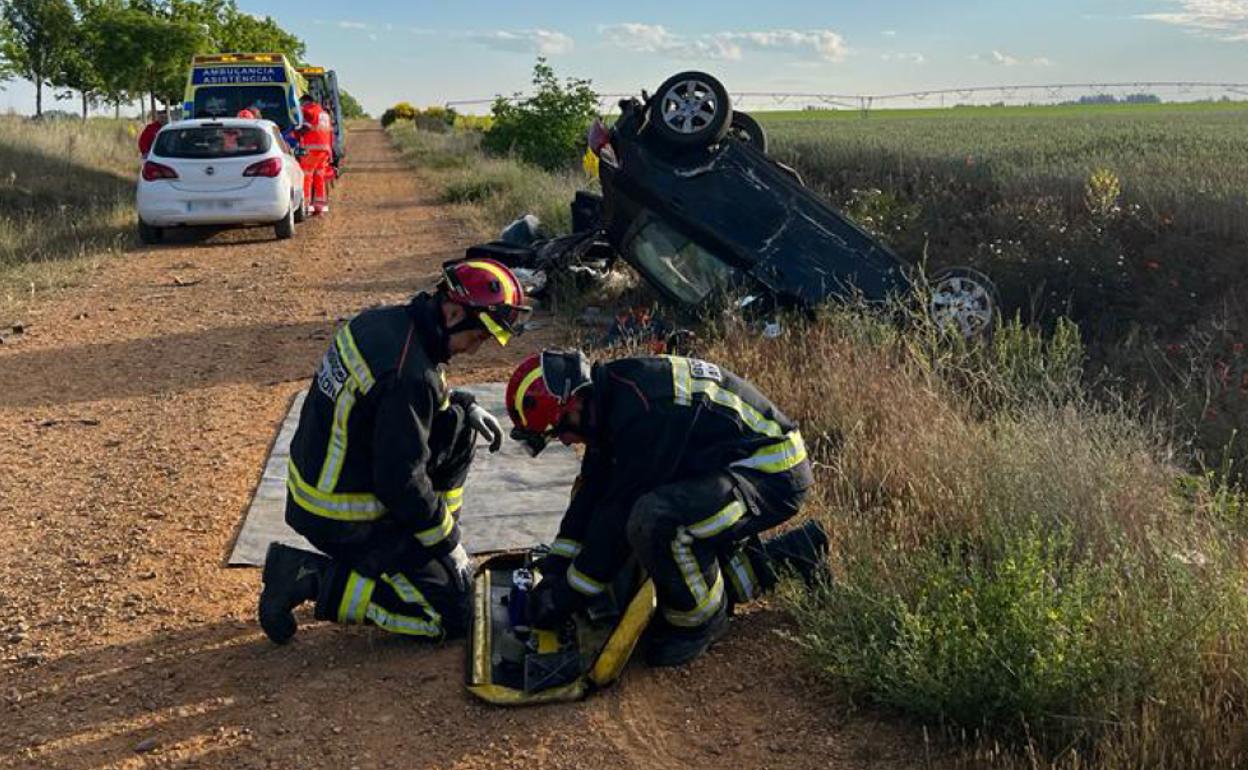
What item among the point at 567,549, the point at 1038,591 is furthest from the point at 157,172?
the point at 1038,591

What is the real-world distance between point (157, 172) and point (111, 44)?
67.7 feet

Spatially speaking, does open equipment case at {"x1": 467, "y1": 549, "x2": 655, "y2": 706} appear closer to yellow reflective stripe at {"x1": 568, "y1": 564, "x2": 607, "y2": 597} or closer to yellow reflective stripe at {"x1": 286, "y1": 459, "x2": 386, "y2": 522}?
yellow reflective stripe at {"x1": 568, "y1": 564, "x2": 607, "y2": 597}

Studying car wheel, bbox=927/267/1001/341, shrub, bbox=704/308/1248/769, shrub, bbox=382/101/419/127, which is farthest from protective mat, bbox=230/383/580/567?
shrub, bbox=382/101/419/127

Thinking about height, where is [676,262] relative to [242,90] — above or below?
below

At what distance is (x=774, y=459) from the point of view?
3.86m

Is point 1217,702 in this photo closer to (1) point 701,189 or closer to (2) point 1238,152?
(1) point 701,189

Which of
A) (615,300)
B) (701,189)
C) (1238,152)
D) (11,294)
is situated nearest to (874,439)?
(701,189)

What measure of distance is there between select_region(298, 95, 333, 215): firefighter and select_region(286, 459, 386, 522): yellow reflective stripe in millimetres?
13055

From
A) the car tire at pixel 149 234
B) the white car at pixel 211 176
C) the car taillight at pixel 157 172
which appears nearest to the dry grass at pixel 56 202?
the car tire at pixel 149 234

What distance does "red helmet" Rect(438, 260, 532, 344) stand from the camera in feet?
12.5

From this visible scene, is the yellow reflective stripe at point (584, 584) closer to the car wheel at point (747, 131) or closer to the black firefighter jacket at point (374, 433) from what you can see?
the black firefighter jacket at point (374, 433)

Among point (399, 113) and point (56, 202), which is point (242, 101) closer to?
point (56, 202)

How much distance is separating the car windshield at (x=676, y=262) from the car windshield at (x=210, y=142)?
7162 mm

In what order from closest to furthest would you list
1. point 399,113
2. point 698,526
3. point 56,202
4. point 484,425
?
point 698,526 → point 484,425 → point 56,202 → point 399,113
